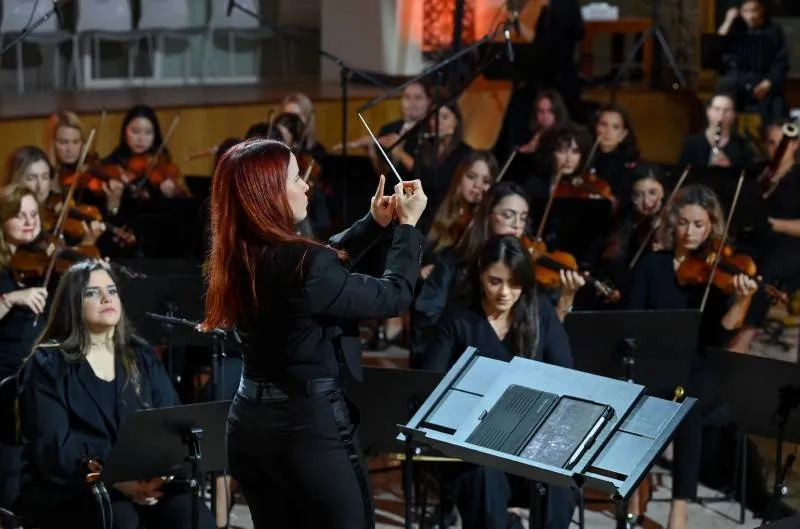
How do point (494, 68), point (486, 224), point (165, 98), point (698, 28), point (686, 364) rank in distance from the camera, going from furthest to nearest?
1. point (698, 28)
2. point (165, 98)
3. point (494, 68)
4. point (486, 224)
5. point (686, 364)

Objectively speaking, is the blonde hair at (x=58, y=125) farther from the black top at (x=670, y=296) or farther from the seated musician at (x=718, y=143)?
the seated musician at (x=718, y=143)

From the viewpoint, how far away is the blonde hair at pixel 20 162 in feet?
17.9

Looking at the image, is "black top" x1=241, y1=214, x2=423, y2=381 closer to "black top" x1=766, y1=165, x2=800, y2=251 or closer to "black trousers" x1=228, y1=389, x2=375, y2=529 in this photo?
"black trousers" x1=228, y1=389, x2=375, y2=529

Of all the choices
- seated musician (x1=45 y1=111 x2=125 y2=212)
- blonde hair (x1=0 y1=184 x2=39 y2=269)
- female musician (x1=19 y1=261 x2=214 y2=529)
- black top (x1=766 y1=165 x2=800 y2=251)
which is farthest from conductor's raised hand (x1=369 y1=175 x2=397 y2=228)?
black top (x1=766 y1=165 x2=800 y2=251)

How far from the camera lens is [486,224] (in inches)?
193

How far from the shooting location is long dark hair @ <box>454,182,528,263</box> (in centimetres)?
486

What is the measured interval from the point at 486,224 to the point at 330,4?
5.86 meters

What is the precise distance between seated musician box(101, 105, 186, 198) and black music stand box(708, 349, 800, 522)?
9.66 feet

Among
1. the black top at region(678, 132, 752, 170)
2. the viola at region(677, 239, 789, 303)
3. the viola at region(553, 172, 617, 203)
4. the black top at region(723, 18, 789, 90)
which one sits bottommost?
the viola at region(677, 239, 789, 303)

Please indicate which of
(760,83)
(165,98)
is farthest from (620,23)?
(165,98)

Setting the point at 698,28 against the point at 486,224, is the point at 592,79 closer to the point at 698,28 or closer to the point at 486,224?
the point at 698,28

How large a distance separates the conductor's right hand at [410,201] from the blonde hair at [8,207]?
2.25 metres

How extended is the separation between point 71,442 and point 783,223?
11.5 ft

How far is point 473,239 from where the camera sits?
485cm
